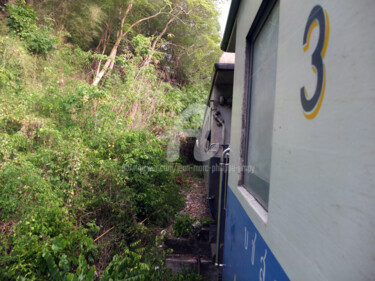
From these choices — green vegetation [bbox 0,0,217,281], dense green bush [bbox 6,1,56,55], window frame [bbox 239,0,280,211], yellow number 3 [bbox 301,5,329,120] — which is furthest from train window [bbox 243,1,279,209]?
→ dense green bush [bbox 6,1,56,55]

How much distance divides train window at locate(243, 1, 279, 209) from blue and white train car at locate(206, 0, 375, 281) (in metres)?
0.03

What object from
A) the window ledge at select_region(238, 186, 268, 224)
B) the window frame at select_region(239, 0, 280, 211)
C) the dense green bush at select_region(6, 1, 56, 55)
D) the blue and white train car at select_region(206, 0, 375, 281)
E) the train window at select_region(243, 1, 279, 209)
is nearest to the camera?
the blue and white train car at select_region(206, 0, 375, 281)

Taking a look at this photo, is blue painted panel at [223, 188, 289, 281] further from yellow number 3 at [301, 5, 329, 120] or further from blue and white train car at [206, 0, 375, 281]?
yellow number 3 at [301, 5, 329, 120]

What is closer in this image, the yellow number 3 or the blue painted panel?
the yellow number 3

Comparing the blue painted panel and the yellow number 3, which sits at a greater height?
the yellow number 3

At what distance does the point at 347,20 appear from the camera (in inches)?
27.5

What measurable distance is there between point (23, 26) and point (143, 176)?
243 inches

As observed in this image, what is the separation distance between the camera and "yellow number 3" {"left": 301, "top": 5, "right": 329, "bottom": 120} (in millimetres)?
828

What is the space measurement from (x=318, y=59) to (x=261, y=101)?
1.15 metres

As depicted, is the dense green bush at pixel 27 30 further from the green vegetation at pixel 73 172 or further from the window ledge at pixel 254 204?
the window ledge at pixel 254 204

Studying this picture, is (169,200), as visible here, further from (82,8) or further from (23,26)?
(82,8)

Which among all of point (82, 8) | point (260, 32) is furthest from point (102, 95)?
point (82, 8)

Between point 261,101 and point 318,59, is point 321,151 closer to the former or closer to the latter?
point 318,59

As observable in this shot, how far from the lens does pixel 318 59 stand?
872mm
